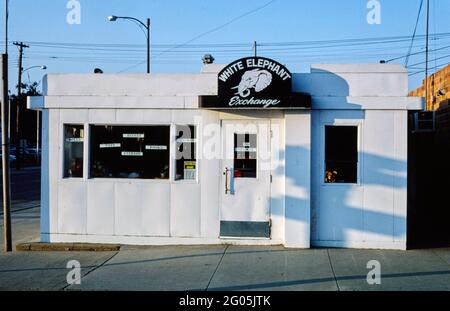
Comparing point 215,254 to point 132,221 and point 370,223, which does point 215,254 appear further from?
point 370,223

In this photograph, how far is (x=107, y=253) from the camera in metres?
9.36

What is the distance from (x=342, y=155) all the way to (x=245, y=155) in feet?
5.92

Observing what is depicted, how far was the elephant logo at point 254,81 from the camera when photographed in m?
9.23

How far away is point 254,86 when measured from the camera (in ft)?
30.3

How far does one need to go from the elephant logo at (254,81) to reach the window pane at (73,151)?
3.36 m

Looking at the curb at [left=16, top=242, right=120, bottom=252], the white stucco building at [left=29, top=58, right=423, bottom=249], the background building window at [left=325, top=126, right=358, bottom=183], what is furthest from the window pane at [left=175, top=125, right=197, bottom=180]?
the background building window at [left=325, top=126, right=358, bottom=183]

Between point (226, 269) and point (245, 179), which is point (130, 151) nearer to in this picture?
point (245, 179)

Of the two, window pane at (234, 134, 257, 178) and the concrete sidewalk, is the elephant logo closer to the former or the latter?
window pane at (234, 134, 257, 178)

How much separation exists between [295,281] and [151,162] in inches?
156

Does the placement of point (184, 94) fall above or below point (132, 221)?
above

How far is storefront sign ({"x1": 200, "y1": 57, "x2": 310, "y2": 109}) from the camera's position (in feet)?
30.2

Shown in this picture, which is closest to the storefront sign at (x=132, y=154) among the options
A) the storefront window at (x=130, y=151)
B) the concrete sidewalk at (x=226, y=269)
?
the storefront window at (x=130, y=151)

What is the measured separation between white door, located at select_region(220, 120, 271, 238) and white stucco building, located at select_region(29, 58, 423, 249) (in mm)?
19
